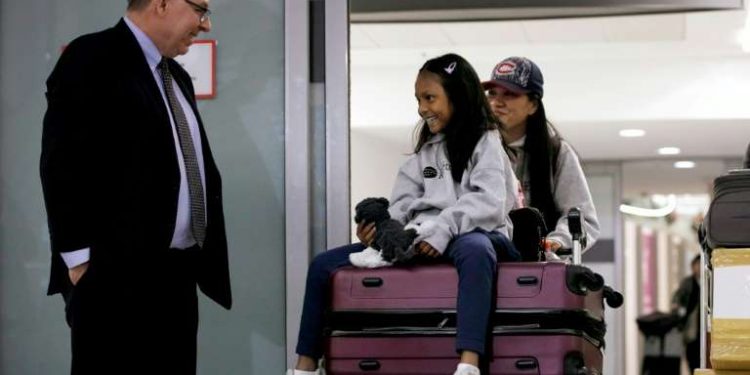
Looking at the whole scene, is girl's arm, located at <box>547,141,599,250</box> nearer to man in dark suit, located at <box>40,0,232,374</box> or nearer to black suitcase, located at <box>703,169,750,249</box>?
black suitcase, located at <box>703,169,750,249</box>

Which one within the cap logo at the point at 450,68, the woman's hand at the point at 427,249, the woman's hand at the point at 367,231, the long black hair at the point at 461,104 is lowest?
the woman's hand at the point at 427,249

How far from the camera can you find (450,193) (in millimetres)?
3434

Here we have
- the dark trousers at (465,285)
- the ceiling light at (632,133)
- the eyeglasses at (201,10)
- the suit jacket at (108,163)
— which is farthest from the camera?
the ceiling light at (632,133)

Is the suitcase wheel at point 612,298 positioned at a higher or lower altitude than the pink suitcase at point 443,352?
higher

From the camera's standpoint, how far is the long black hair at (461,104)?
346cm

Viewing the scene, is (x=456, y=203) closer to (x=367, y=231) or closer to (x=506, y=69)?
(x=367, y=231)

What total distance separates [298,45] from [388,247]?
149cm

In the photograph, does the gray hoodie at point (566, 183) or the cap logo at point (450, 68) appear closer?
the cap logo at point (450, 68)

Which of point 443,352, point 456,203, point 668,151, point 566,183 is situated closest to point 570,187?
point 566,183

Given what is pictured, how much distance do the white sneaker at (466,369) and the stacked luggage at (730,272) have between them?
0.58 metres

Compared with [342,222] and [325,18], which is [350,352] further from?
[325,18]

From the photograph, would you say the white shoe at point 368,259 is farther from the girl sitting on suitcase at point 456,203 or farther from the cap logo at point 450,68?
the cap logo at point 450,68

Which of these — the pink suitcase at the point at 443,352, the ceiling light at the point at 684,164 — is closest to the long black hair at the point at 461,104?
the pink suitcase at the point at 443,352

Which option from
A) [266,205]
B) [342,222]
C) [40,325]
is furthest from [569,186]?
[40,325]
